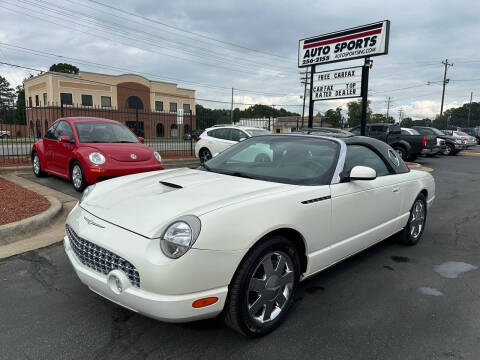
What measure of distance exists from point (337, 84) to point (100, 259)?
45.4 ft

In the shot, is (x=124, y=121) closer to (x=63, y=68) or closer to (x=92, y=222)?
(x=92, y=222)

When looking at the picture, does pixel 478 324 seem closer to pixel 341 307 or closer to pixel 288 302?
pixel 341 307

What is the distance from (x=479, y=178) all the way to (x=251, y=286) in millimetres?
12348

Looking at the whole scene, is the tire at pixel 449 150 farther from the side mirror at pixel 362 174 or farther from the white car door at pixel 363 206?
the side mirror at pixel 362 174

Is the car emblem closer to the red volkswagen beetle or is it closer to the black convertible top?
the black convertible top

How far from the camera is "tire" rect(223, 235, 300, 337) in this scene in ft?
7.60

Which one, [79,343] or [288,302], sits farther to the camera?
[288,302]

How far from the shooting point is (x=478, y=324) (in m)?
2.77

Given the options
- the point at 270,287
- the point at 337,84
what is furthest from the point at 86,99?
the point at 270,287

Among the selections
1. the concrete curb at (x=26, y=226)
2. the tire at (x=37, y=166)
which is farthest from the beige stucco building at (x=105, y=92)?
the concrete curb at (x=26, y=226)

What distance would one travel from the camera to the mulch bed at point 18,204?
4.72m

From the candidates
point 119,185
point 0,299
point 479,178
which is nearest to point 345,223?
point 119,185

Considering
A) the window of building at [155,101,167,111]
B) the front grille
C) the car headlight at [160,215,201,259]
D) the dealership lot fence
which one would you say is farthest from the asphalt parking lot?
the window of building at [155,101,167,111]

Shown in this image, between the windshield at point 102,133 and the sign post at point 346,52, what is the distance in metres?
9.60
